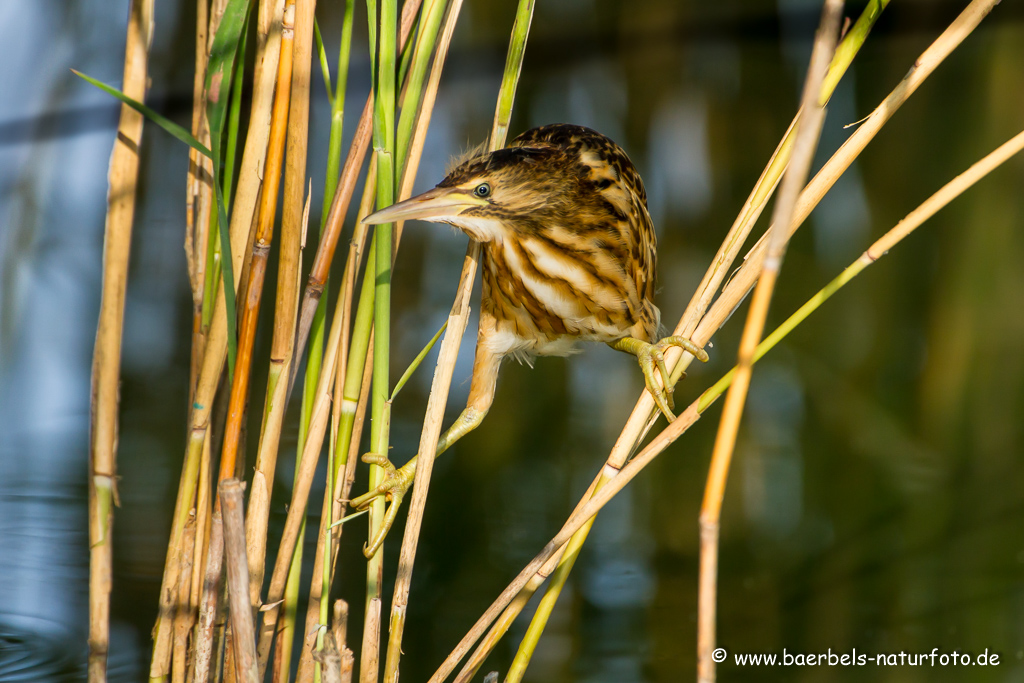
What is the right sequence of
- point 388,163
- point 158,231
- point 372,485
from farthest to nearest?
point 158,231
point 372,485
point 388,163

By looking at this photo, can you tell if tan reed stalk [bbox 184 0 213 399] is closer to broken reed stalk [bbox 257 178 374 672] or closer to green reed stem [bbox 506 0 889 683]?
broken reed stalk [bbox 257 178 374 672]

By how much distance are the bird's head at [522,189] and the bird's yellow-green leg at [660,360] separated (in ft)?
0.74

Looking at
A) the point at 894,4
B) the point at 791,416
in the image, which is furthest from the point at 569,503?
the point at 894,4

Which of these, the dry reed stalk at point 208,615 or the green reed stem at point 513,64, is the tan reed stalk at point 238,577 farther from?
the green reed stem at point 513,64

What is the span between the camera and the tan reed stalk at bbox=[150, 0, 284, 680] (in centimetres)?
79

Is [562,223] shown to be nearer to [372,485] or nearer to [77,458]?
[372,485]

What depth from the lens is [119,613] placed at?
75.7 inches

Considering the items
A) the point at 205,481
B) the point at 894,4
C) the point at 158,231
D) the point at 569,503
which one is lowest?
the point at 205,481

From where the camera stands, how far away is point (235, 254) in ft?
2.74

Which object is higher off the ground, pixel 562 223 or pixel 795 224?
pixel 562 223

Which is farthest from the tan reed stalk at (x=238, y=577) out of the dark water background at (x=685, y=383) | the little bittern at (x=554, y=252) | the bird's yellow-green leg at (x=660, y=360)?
the dark water background at (x=685, y=383)

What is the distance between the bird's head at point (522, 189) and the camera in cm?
102

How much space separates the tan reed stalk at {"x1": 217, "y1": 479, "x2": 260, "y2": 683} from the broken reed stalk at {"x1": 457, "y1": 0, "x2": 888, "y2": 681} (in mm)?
225

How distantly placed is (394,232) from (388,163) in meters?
0.16
